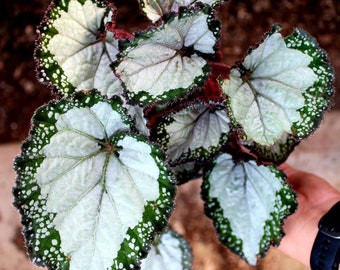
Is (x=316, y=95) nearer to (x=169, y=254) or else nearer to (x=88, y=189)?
(x=88, y=189)

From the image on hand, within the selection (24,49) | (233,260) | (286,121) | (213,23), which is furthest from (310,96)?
(24,49)

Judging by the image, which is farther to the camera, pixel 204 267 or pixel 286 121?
pixel 204 267

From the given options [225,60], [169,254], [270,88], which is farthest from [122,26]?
[270,88]

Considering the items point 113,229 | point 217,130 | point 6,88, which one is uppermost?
point 6,88

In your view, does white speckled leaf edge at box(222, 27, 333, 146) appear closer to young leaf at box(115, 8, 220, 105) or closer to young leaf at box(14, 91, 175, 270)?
young leaf at box(115, 8, 220, 105)

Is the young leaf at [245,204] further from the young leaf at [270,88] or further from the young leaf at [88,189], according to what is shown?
the young leaf at [88,189]

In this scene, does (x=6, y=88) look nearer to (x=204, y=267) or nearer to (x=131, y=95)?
(x=204, y=267)

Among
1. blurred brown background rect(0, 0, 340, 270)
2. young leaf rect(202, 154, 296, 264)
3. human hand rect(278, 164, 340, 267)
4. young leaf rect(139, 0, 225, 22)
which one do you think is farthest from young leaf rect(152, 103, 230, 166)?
blurred brown background rect(0, 0, 340, 270)
